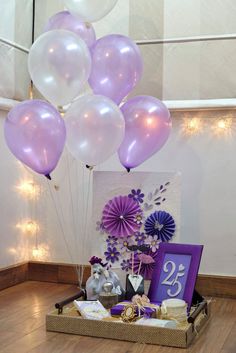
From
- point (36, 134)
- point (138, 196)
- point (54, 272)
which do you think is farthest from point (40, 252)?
point (36, 134)

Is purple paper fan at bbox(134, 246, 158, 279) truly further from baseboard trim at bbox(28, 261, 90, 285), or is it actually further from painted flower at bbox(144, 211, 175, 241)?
baseboard trim at bbox(28, 261, 90, 285)

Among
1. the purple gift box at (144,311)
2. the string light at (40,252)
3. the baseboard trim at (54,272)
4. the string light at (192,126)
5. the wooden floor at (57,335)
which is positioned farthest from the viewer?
the string light at (40,252)

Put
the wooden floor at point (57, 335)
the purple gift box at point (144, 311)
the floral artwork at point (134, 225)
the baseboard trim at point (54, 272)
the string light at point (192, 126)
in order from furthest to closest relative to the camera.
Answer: the baseboard trim at point (54, 272) → the string light at point (192, 126) → the floral artwork at point (134, 225) → the purple gift box at point (144, 311) → the wooden floor at point (57, 335)

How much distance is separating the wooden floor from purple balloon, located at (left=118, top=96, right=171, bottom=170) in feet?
2.80

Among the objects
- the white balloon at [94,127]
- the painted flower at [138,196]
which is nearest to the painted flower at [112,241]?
the painted flower at [138,196]

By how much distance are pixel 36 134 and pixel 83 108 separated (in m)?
0.23

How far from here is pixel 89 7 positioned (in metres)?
2.45

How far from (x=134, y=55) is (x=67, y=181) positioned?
3.62 feet

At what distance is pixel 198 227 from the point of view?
10.2ft

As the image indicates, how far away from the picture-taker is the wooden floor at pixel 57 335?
84.1 inches

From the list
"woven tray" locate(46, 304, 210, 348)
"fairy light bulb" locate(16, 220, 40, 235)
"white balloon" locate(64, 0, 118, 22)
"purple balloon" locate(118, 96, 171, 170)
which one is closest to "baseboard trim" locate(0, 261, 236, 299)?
"fairy light bulb" locate(16, 220, 40, 235)

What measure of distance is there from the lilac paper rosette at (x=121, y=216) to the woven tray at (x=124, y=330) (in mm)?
598

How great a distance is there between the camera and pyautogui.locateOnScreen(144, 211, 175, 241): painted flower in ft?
9.32

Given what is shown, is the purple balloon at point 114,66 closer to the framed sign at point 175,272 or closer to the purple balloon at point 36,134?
the purple balloon at point 36,134
